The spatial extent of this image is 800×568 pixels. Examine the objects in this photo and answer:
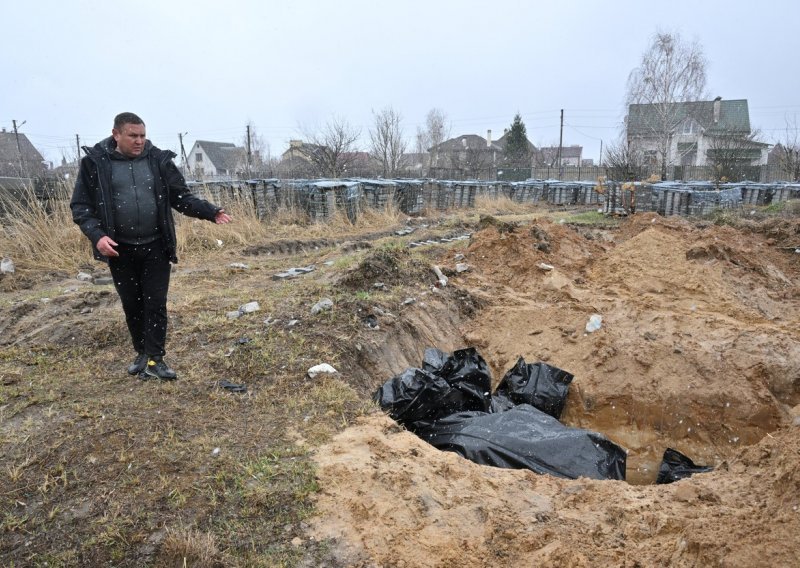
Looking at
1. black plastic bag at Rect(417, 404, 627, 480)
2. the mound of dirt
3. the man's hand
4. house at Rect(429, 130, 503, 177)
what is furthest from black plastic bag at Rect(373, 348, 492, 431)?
house at Rect(429, 130, 503, 177)

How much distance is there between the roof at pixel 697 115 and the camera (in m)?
27.7

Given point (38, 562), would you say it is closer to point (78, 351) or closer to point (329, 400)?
point (329, 400)

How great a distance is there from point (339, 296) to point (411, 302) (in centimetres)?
79

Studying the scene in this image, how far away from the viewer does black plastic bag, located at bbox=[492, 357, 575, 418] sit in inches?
179

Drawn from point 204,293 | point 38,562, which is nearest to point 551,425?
point 38,562

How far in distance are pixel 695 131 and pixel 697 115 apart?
332 inches

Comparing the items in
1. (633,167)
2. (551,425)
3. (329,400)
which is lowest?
(551,425)

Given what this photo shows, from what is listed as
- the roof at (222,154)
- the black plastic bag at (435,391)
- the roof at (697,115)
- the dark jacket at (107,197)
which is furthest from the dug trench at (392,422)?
the roof at (222,154)

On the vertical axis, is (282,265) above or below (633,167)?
below

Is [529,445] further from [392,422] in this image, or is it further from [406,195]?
[406,195]

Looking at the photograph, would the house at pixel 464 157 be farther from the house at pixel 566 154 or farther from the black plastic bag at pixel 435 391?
the black plastic bag at pixel 435 391

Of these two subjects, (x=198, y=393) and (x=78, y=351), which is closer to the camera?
(x=198, y=393)

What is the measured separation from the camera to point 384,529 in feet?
7.42

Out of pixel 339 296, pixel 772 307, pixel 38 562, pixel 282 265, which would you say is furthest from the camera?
pixel 282 265
